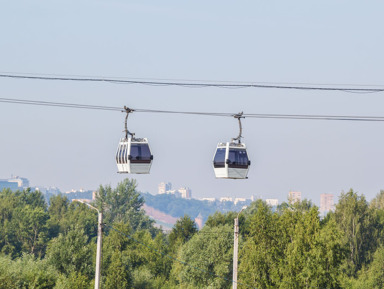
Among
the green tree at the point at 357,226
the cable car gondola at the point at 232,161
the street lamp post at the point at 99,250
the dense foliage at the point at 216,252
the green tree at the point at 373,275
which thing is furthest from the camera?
the green tree at the point at 357,226

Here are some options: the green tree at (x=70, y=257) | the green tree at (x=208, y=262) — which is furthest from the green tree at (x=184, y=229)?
the green tree at (x=70, y=257)

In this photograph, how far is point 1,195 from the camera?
200 metres

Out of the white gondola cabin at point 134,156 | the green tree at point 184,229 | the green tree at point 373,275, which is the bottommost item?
the green tree at point 373,275

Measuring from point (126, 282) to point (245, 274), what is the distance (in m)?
26.7

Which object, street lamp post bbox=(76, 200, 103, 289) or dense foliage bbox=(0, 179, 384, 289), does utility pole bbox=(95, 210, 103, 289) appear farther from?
dense foliage bbox=(0, 179, 384, 289)

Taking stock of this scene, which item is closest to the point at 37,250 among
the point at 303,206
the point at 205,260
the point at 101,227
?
the point at 303,206

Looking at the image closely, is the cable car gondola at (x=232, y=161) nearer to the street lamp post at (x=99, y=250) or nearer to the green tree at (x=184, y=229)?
the street lamp post at (x=99, y=250)

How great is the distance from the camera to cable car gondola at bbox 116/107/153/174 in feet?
122

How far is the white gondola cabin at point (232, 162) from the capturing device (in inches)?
1455

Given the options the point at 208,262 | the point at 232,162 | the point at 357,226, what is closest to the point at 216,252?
the point at 208,262

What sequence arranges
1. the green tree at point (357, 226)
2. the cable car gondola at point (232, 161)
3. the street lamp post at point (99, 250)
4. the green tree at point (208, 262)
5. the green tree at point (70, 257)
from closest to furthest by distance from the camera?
the cable car gondola at point (232, 161)
the street lamp post at point (99, 250)
the green tree at point (70, 257)
the green tree at point (208, 262)
the green tree at point (357, 226)

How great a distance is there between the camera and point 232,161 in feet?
121

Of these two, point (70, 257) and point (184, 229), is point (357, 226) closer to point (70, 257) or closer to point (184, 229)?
point (184, 229)

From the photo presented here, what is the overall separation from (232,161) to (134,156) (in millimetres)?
4738
